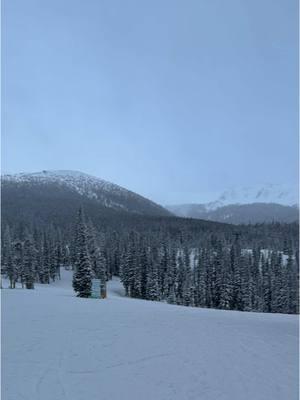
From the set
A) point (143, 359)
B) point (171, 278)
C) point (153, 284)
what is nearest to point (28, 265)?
point (153, 284)

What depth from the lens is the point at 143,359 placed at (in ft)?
47.2

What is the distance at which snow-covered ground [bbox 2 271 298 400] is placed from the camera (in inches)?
447

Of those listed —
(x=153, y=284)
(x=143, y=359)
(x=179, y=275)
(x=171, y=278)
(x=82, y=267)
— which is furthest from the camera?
(x=179, y=275)

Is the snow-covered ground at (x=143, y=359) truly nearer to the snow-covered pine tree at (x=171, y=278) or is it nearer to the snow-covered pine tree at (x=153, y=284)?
the snow-covered pine tree at (x=153, y=284)

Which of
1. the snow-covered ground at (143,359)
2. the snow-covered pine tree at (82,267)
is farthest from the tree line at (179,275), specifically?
the snow-covered ground at (143,359)

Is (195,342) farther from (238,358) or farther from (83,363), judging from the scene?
(83,363)

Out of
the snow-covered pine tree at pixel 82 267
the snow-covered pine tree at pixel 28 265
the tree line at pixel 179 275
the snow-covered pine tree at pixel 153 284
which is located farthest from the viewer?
the snow-covered pine tree at pixel 153 284

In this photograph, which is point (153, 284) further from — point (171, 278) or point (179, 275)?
point (179, 275)

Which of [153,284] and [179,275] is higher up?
[179,275]

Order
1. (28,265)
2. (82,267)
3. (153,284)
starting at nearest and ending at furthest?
(82,267) → (28,265) → (153,284)

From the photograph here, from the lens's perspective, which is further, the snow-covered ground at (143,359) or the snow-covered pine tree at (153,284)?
the snow-covered pine tree at (153,284)

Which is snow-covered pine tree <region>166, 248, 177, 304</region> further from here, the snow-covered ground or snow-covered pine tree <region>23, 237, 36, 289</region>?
the snow-covered ground

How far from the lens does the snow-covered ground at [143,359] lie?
447 inches

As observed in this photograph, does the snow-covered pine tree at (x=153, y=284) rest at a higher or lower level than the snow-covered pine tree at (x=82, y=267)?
lower
